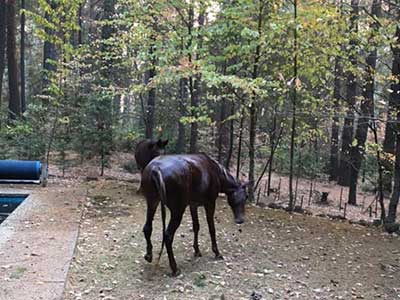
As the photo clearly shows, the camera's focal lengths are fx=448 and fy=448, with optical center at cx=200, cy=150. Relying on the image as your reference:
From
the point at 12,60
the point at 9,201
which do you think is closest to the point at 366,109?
the point at 9,201

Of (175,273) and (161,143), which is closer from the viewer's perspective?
(175,273)

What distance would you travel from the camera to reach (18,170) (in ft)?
28.4

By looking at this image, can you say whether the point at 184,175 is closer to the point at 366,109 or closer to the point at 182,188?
the point at 182,188

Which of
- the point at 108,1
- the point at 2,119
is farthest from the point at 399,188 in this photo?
the point at 2,119

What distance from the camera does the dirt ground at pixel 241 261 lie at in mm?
4309

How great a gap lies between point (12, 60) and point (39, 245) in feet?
35.0

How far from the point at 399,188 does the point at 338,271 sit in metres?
2.89

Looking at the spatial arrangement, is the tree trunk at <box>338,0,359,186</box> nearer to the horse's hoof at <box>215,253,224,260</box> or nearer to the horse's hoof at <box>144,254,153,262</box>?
the horse's hoof at <box>215,253,224,260</box>

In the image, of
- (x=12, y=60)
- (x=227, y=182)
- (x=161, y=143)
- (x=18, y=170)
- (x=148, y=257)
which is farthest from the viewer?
(x=12, y=60)

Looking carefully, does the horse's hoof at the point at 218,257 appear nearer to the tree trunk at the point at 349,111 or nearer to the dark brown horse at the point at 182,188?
the dark brown horse at the point at 182,188

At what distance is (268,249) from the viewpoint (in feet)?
18.9

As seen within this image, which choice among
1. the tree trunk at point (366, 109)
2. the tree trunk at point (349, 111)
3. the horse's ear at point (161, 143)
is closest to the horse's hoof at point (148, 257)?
the horse's ear at point (161, 143)

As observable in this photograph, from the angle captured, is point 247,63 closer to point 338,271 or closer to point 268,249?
point 268,249

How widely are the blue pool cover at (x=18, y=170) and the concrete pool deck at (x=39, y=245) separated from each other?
597mm
